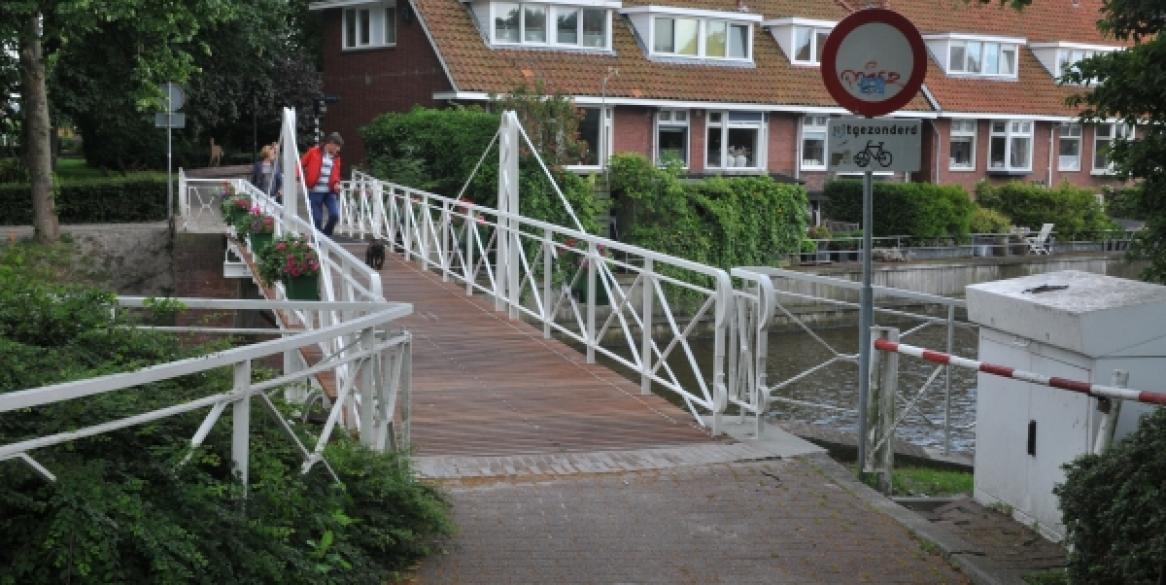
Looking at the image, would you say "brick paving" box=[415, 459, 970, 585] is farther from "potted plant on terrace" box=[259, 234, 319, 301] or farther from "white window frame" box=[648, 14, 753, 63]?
"white window frame" box=[648, 14, 753, 63]

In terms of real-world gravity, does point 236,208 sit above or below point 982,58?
below

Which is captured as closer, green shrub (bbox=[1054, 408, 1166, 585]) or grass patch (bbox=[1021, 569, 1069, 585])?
green shrub (bbox=[1054, 408, 1166, 585])

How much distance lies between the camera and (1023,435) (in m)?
7.43

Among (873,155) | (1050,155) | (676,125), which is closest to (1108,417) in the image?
(873,155)

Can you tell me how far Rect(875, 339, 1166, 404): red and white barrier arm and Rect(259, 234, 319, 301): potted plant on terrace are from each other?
18.5 feet

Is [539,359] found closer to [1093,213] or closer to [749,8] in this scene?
[749,8]

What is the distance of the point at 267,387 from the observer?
551 centimetres

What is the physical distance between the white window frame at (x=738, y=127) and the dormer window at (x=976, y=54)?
300 inches

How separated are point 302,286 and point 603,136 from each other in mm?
22831

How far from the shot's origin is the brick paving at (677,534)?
6.25m

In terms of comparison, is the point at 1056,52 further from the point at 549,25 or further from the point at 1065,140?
the point at 549,25

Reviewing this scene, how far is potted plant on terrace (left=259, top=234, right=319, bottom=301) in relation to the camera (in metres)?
12.1

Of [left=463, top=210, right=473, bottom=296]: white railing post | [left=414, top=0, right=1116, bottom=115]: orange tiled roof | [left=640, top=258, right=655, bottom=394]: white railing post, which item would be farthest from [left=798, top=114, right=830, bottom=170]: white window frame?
[left=640, top=258, right=655, bottom=394]: white railing post

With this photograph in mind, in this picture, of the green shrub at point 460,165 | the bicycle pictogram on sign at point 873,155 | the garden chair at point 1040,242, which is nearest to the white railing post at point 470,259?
the green shrub at point 460,165
